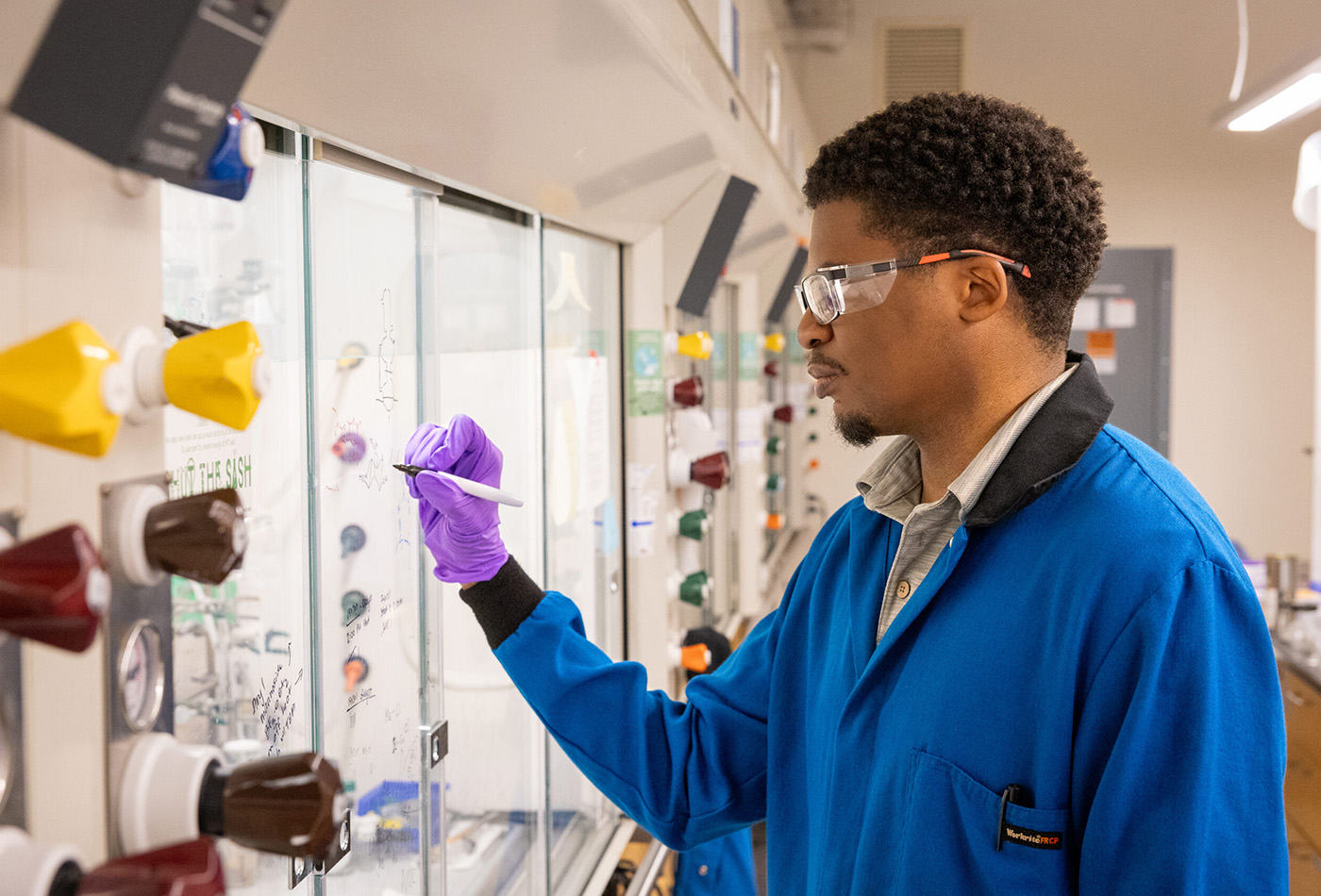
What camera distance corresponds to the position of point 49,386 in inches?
23.6

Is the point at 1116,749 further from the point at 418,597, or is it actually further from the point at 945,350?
the point at 418,597

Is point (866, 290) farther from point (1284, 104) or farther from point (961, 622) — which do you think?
point (1284, 104)

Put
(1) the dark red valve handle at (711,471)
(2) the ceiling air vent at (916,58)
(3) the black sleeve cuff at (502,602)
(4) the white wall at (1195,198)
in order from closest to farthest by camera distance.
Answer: (3) the black sleeve cuff at (502,602) < (1) the dark red valve handle at (711,471) < (2) the ceiling air vent at (916,58) < (4) the white wall at (1195,198)

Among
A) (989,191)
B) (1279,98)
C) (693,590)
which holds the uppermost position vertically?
(1279,98)

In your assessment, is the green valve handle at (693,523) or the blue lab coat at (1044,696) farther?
the green valve handle at (693,523)

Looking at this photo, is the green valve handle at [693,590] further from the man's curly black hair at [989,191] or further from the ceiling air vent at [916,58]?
the ceiling air vent at [916,58]

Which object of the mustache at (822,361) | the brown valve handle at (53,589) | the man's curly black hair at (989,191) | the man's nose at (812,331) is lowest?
the brown valve handle at (53,589)

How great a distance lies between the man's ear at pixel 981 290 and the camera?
116 cm

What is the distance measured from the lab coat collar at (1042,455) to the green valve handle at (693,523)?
1.82m

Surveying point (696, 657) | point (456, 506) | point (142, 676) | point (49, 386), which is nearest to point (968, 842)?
point (456, 506)

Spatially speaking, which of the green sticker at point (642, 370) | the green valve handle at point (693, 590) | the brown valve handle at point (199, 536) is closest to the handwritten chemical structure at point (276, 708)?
the brown valve handle at point (199, 536)

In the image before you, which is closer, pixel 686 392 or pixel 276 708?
pixel 276 708

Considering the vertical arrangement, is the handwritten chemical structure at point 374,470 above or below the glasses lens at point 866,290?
below

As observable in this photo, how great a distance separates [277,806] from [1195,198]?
20.9 feet
